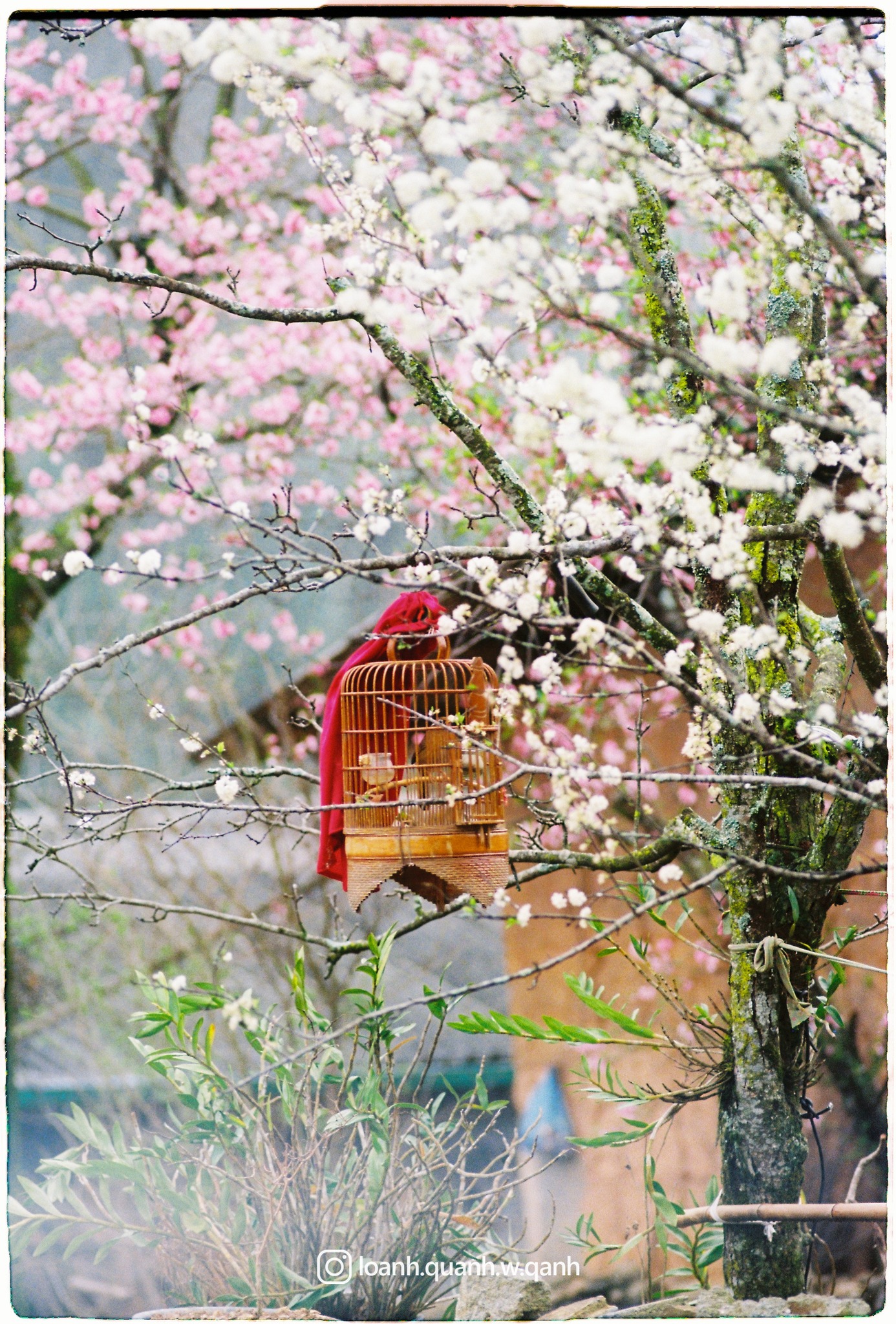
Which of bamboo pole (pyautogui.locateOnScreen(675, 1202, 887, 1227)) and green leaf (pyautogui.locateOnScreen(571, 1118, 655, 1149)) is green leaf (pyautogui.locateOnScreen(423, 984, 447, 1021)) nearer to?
green leaf (pyautogui.locateOnScreen(571, 1118, 655, 1149))

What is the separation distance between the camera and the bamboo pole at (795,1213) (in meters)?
1.71

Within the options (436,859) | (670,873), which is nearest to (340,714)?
(436,859)

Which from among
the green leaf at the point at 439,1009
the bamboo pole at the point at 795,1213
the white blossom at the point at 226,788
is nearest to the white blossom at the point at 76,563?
the white blossom at the point at 226,788

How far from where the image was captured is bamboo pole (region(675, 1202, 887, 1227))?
1.71m

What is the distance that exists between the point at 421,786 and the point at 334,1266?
0.85 m

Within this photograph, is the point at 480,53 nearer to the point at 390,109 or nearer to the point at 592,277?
the point at 592,277

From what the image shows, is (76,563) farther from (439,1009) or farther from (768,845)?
(768,845)

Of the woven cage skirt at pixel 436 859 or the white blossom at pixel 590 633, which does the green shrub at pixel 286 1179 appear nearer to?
the woven cage skirt at pixel 436 859

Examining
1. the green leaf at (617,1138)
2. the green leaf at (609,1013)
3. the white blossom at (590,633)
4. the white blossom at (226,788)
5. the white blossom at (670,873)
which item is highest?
the white blossom at (590,633)

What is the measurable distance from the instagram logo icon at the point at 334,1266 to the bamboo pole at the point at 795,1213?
24.8 inches

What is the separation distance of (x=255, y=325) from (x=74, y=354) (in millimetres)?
571

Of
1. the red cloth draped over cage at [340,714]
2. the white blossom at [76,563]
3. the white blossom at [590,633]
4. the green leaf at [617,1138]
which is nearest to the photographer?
the white blossom at [590,633]

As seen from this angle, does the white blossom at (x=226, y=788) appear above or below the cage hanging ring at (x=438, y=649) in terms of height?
below

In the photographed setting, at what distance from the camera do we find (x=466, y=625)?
1430 mm
